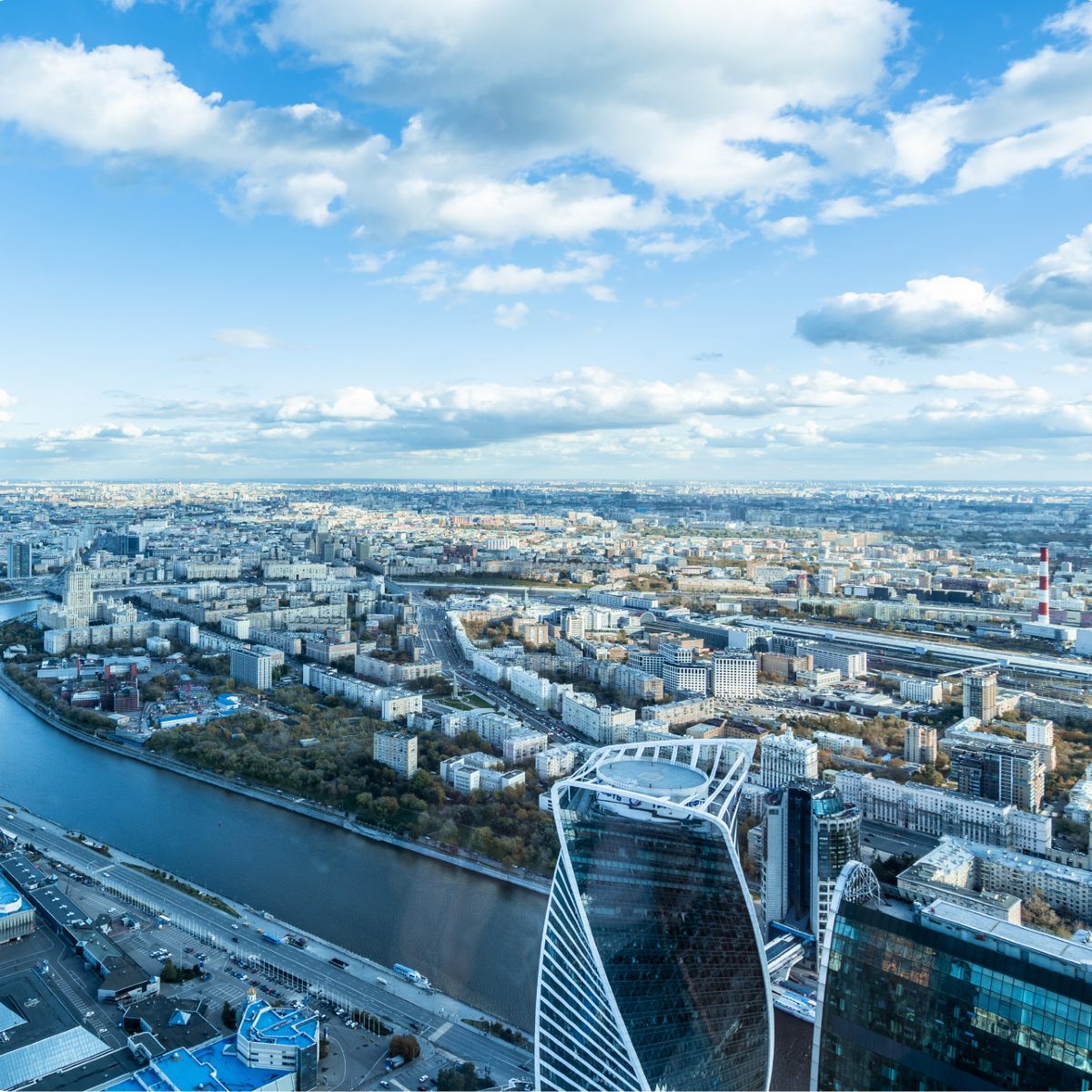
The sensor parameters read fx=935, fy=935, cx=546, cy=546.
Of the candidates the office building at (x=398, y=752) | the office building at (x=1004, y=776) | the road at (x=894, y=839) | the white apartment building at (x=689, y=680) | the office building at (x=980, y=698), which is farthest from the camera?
the white apartment building at (x=689, y=680)

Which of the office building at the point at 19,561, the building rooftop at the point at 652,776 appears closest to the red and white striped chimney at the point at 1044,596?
the building rooftop at the point at 652,776

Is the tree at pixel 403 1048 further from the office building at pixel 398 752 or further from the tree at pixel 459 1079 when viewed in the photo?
the office building at pixel 398 752

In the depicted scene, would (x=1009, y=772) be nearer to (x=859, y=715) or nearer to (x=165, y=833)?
(x=859, y=715)

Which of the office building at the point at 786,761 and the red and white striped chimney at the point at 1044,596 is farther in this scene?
the red and white striped chimney at the point at 1044,596

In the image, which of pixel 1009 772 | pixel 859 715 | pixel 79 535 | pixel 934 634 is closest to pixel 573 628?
pixel 859 715

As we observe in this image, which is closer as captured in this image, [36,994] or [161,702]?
[36,994]

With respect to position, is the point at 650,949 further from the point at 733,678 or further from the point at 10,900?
the point at 733,678
